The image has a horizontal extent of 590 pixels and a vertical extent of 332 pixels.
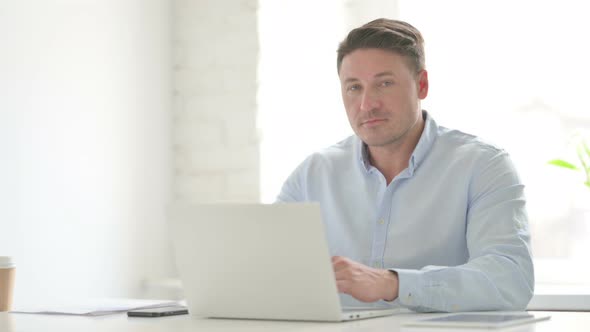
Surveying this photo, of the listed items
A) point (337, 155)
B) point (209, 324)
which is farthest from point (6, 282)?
point (337, 155)

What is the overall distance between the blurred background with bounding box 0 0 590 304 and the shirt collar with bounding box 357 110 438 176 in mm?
912

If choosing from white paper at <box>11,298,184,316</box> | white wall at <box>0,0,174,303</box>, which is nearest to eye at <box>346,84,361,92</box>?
white paper at <box>11,298,184,316</box>

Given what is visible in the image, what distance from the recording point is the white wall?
2.73 meters

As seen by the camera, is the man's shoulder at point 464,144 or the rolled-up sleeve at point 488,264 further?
the man's shoulder at point 464,144

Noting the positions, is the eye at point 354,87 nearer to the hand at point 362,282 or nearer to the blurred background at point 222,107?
the hand at point 362,282

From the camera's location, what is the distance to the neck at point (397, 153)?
2350 millimetres

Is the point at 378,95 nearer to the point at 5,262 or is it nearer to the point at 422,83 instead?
the point at 422,83

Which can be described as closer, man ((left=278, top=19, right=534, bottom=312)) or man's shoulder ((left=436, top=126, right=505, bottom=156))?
man ((left=278, top=19, right=534, bottom=312))

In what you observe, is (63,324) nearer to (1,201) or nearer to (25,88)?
(1,201)

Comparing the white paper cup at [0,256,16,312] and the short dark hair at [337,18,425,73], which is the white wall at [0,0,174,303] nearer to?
the white paper cup at [0,256,16,312]

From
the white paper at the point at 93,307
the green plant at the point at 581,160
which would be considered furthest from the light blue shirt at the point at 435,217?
the green plant at the point at 581,160

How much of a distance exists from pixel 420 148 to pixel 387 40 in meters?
0.29

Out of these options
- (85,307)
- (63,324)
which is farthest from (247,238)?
(85,307)

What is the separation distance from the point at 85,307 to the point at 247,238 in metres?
0.54
